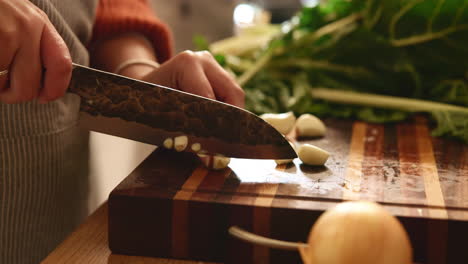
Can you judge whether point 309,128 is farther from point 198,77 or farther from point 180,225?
point 180,225

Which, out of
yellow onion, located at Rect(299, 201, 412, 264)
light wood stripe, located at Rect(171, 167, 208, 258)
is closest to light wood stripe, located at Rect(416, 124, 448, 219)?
yellow onion, located at Rect(299, 201, 412, 264)

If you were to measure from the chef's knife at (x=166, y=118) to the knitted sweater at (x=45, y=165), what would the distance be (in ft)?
0.44

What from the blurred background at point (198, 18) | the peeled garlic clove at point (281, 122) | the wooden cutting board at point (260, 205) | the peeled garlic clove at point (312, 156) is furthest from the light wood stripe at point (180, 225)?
the blurred background at point (198, 18)

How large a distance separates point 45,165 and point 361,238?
1.95 feet

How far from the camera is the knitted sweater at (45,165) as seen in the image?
87 centimetres

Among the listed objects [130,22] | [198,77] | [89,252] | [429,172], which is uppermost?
[130,22]

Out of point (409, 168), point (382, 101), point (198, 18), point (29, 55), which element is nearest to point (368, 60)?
point (382, 101)

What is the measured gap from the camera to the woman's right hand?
66 cm

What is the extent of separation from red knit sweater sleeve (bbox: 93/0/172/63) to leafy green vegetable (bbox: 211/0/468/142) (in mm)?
270

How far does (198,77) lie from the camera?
900 millimetres

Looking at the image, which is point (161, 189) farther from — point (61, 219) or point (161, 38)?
point (161, 38)

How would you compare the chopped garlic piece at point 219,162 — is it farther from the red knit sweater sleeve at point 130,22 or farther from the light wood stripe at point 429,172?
the red knit sweater sleeve at point 130,22

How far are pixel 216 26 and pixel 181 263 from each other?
5.80 ft

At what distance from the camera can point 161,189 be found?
76 centimetres
